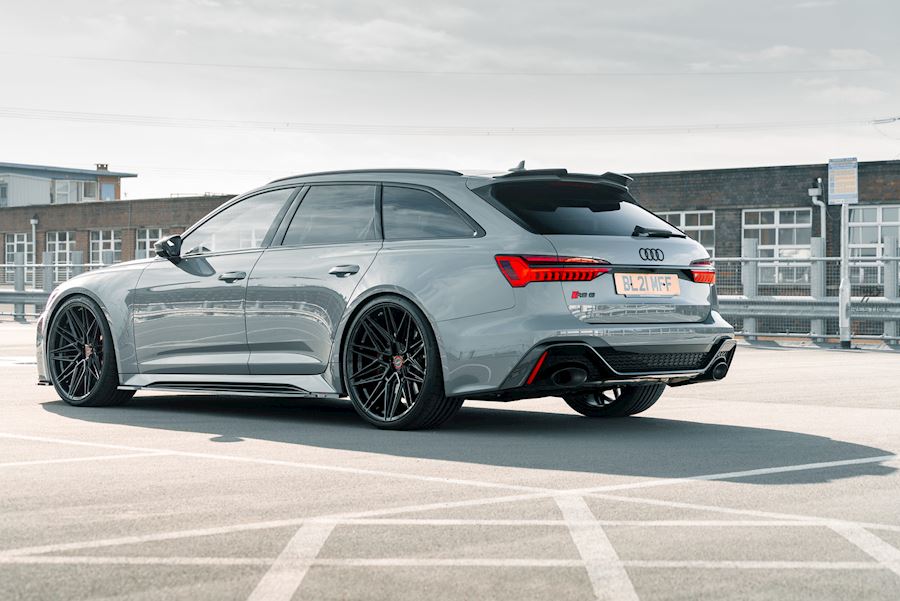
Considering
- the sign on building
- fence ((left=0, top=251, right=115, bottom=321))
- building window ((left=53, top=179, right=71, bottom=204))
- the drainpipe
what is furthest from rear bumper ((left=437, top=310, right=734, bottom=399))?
building window ((left=53, top=179, right=71, bottom=204))

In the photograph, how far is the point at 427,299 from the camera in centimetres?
804

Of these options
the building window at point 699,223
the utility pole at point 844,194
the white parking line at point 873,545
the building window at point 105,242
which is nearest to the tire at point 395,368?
the white parking line at point 873,545

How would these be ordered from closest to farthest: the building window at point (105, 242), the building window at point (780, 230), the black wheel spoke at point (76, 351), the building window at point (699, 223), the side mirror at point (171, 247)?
the side mirror at point (171, 247) < the black wheel spoke at point (76, 351) < the building window at point (780, 230) < the building window at point (699, 223) < the building window at point (105, 242)

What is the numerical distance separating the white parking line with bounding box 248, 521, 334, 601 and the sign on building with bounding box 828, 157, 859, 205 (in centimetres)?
1721

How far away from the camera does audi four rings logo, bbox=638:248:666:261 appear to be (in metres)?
8.20

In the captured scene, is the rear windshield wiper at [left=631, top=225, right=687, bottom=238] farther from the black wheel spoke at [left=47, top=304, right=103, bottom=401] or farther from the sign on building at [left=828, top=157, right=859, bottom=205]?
the sign on building at [left=828, top=157, right=859, bottom=205]

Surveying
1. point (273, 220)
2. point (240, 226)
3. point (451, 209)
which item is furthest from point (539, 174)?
point (240, 226)

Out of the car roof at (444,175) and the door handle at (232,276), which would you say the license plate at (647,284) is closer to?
the car roof at (444,175)

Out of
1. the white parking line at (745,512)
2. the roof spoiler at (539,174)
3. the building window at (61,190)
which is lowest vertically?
the white parking line at (745,512)

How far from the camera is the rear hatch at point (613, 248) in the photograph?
790 cm

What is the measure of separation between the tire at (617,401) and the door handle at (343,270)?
1.96m

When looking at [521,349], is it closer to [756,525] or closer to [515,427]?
[515,427]

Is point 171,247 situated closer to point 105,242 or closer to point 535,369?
point 535,369

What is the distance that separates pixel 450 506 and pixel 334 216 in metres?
3.62
